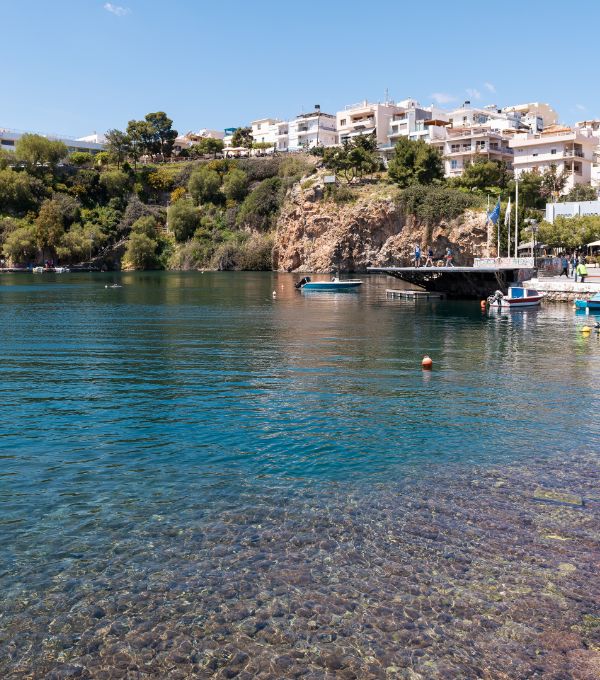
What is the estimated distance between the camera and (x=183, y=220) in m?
121

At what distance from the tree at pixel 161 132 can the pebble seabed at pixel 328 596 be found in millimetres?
146300

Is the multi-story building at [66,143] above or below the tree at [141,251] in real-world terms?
above

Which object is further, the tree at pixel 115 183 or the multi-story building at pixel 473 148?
the tree at pixel 115 183

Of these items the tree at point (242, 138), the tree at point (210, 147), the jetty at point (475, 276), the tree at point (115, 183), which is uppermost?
the tree at point (242, 138)

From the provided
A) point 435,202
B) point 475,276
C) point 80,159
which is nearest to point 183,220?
point 80,159

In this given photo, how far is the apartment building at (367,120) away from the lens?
125500 mm

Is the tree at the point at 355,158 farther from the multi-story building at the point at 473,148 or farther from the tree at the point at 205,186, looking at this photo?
the tree at the point at 205,186

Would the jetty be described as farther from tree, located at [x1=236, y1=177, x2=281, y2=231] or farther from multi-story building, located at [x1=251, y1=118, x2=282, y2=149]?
multi-story building, located at [x1=251, y1=118, x2=282, y2=149]

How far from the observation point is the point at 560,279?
56750 millimetres

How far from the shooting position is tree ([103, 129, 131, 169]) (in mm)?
136375

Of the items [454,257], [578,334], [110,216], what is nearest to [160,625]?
[578,334]

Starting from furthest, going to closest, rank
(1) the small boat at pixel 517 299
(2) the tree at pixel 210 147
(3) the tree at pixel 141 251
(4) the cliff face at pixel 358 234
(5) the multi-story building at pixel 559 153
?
(2) the tree at pixel 210 147, (3) the tree at pixel 141 251, (5) the multi-story building at pixel 559 153, (4) the cliff face at pixel 358 234, (1) the small boat at pixel 517 299

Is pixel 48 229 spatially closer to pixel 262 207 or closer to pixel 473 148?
pixel 262 207

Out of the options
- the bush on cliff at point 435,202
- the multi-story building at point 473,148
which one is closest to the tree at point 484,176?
the bush on cliff at point 435,202
